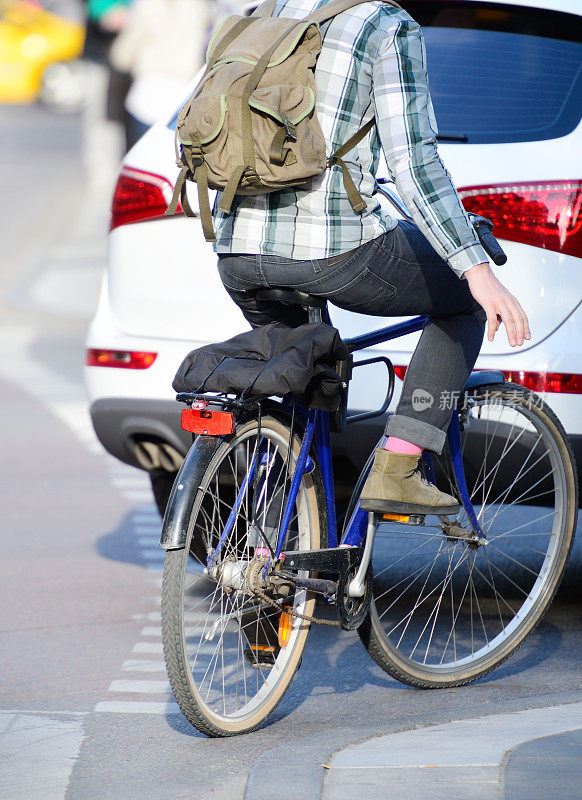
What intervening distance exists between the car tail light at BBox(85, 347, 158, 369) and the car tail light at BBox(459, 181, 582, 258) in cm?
116

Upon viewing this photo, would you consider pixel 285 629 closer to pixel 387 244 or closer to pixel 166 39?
pixel 387 244

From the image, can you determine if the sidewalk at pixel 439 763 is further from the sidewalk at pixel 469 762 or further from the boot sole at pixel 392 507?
the boot sole at pixel 392 507

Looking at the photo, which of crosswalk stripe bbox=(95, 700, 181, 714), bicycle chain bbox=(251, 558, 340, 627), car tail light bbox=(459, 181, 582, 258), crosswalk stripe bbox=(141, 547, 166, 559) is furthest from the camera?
crosswalk stripe bbox=(141, 547, 166, 559)

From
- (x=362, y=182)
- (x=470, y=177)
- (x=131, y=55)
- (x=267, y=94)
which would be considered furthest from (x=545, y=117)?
(x=131, y=55)

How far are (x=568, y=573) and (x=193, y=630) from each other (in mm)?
2100

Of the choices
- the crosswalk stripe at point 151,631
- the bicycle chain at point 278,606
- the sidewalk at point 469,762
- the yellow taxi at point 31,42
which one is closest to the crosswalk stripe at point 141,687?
the crosswalk stripe at point 151,631

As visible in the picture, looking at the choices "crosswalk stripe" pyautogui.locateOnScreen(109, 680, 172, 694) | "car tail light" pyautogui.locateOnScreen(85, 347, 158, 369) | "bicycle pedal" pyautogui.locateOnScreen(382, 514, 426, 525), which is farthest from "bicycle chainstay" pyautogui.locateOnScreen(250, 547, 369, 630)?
"car tail light" pyautogui.locateOnScreen(85, 347, 158, 369)

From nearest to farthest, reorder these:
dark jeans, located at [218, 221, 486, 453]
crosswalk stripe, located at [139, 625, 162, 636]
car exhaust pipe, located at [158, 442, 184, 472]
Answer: dark jeans, located at [218, 221, 486, 453]
car exhaust pipe, located at [158, 442, 184, 472]
crosswalk stripe, located at [139, 625, 162, 636]

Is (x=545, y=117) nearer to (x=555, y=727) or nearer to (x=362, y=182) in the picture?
(x=362, y=182)

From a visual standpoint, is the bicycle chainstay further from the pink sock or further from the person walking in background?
the person walking in background

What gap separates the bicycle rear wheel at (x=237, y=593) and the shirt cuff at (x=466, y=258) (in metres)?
0.65

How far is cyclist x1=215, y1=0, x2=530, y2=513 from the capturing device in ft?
11.1

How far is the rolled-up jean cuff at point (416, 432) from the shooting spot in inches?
148

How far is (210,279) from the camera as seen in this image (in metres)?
4.52
